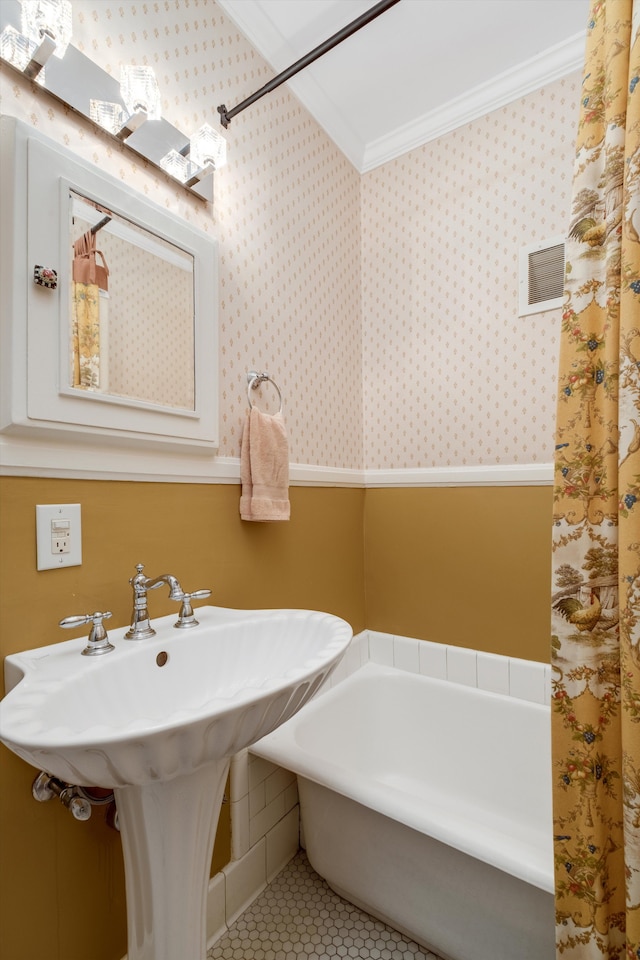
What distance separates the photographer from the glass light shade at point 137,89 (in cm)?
103

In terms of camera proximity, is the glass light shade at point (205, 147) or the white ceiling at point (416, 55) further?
the white ceiling at point (416, 55)

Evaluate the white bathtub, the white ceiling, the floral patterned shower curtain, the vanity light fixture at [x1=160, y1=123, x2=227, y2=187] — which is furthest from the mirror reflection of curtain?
the white bathtub

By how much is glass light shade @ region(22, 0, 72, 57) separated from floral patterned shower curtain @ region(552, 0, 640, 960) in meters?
1.00

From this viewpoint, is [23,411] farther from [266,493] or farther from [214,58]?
[214,58]

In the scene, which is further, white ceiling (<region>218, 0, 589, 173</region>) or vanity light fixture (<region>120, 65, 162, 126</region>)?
white ceiling (<region>218, 0, 589, 173</region>)

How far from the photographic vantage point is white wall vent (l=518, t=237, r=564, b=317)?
1.56m

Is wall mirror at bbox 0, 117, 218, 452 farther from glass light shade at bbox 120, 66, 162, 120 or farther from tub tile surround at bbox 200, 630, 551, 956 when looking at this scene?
tub tile surround at bbox 200, 630, 551, 956

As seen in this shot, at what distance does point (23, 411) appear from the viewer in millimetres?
842

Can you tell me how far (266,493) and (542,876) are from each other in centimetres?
102

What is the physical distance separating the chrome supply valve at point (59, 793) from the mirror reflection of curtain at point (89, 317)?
0.74 meters

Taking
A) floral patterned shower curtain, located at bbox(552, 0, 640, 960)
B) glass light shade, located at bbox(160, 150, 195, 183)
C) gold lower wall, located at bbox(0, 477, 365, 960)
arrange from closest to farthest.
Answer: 1. floral patterned shower curtain, located at bbox(552, 0, 640, 960)
2. gold lower wall, located at bbox(0, 477, 365, 960)
3. glass light shade, located at bbox(160, 150, 195, 183)

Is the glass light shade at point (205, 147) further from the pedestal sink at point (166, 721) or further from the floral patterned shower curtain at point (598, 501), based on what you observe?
the pedestal sink at point (166, 721)

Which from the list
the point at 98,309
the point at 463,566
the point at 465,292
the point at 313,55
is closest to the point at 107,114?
the point at 98,309

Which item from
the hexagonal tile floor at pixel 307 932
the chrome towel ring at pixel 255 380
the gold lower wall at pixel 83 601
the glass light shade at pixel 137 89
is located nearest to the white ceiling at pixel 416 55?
the glass light shade at pixel 137 89
